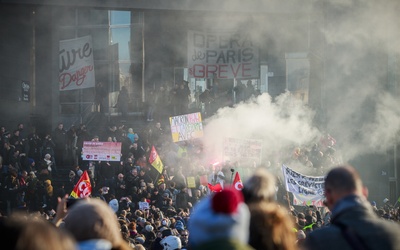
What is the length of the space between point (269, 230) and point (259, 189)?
0.20 m

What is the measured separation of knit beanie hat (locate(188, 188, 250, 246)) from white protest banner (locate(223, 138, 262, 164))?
13962mm

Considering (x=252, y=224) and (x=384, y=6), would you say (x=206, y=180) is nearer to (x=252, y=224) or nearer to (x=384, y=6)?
(x=384, y=6)

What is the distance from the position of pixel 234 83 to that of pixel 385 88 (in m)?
5.81

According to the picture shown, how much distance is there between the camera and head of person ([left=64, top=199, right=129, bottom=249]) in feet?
8.02

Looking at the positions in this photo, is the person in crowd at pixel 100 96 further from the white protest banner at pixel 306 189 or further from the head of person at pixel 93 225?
the head of person at pixel 93 225

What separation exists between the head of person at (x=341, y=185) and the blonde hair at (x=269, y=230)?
31 centimetres

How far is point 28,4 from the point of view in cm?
2117

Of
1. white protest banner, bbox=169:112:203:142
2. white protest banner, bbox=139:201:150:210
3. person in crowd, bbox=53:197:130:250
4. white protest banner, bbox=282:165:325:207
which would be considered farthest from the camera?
white protest banner, bbox=169:112:203:142

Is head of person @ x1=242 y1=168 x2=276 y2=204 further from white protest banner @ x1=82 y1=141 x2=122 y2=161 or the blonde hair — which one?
white protest banner @ x1=82 y1=141 x2=122 y2=161

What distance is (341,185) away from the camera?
3104mm

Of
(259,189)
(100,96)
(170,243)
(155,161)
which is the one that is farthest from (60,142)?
(259,189)

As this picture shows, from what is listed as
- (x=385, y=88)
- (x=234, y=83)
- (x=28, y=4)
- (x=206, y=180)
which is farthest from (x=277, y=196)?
(x=28, y=4)

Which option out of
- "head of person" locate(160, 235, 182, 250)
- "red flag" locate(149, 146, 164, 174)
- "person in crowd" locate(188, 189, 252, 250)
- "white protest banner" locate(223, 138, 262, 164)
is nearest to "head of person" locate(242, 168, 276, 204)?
"person in crowd" locate(188, 189, 252, 250)

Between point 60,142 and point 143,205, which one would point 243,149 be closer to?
point 143,205
